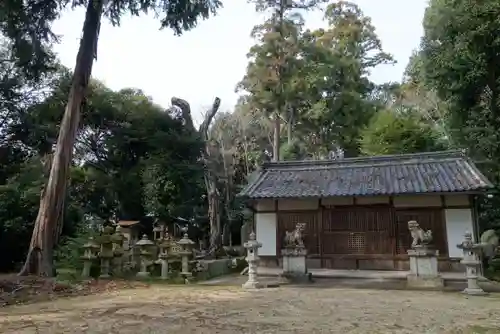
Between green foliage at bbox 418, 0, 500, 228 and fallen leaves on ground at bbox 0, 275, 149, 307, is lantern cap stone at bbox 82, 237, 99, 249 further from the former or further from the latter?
green foliage at bbox 418, 0, 500, 228

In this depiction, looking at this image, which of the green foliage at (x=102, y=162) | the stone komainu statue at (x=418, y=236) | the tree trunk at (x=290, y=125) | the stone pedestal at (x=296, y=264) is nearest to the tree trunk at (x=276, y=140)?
the tree trunk at (x=290, y=125)

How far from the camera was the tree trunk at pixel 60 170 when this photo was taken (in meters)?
10.9

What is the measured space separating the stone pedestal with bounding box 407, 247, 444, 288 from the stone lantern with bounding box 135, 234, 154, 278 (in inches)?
306

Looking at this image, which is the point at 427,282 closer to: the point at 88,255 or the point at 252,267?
the point at 252,267

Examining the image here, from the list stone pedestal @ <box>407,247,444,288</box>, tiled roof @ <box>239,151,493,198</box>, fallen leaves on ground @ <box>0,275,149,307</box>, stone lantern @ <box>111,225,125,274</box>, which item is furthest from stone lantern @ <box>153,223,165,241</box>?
stone pedestal @ <box>407,247,444,288</box>

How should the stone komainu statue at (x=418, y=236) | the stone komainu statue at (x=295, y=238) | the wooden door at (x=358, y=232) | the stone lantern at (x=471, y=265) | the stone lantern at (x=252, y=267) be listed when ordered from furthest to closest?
1. the wooden door at (x=358, y=232)
2. the stone komainu statue at (x=295, y=238)
3. the stone komainu statue at (x=418, y=236)
4. the stone lantern at (x=252, y=267)
5. the stone lantern at (x=471, y=265)

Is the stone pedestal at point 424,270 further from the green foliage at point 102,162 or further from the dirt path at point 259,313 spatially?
the green foliage at point 102,162

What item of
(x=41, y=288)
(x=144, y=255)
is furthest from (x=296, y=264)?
(x=41, y=288)

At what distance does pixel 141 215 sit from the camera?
738 inches

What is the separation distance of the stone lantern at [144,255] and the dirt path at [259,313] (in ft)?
9.07

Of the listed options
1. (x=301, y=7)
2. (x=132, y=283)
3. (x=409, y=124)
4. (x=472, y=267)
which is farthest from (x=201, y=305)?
(x=301, y=7)

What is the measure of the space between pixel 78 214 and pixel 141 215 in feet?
8.99

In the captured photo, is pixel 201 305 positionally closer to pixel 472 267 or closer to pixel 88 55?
pixel 472 267

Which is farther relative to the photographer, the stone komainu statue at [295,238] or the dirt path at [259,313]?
the stone komainu statue at [295,238]
